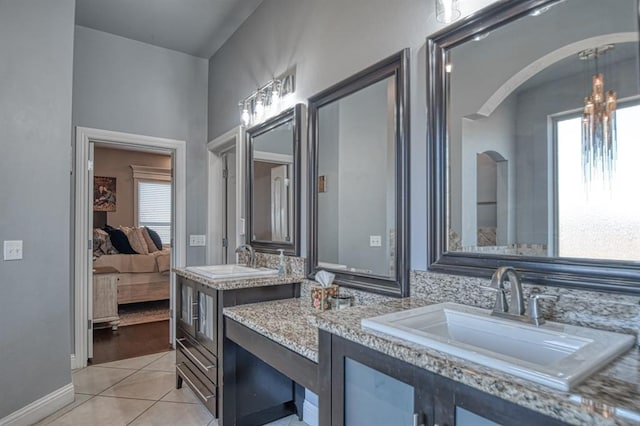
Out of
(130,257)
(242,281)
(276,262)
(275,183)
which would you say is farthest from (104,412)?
(130,257)

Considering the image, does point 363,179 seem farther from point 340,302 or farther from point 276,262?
point 276,262

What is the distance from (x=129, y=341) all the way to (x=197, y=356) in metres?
2.05

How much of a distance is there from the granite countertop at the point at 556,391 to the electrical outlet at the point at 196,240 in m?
3.22

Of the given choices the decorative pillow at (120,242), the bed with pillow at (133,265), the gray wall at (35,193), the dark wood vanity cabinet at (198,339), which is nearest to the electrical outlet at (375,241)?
the dark wood vanity cabinet at (198,339)

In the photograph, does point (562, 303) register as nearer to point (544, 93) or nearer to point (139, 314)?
point (544, 93)

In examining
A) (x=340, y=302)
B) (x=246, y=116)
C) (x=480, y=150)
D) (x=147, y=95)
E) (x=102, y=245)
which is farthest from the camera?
(x=102, y=245)

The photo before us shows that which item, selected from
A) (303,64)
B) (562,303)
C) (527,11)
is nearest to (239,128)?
(303,64)

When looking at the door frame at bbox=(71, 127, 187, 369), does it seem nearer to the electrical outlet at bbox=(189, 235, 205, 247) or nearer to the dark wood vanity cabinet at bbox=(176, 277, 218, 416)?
the electrical outlet at bbox=(189, 235, 205, 247)

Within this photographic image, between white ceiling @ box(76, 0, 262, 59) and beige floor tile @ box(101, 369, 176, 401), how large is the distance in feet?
9.97

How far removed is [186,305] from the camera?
270cm

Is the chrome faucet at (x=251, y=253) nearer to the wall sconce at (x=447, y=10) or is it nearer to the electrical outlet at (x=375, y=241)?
the electrical outlet at (x=375, y=241)

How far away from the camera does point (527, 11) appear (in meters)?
1.32

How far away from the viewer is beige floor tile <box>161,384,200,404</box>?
2662 millimetres

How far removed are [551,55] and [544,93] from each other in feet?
0.42
